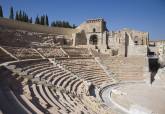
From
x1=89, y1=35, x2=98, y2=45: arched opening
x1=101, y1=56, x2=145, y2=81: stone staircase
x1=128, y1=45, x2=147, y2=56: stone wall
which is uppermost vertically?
x1=89, y1=35, x2=98, y2=45: arched opening

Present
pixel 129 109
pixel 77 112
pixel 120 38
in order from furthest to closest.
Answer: pixel 120 38
pixel 129 109
pixel 77 112

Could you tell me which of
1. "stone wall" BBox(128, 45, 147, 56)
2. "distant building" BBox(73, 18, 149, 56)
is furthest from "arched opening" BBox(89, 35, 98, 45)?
"stone wall" BBox(128, 45, 147, 56)

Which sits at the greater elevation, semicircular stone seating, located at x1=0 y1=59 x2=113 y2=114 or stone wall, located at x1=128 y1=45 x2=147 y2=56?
stone wall, located at x1=128 y1=45 x2=147 y2=56

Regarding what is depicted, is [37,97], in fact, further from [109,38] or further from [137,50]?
[109,38]

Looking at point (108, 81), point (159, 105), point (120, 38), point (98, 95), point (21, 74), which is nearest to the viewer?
point (21, 74)

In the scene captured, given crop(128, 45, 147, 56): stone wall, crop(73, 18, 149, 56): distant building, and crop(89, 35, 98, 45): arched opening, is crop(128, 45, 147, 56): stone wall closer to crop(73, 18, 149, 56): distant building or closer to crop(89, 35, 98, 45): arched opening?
crop(73, 18, 149, 56): distant building

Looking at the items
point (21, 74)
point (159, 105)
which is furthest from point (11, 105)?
point (159, 105)

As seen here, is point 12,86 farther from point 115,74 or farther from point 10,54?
point 115,74

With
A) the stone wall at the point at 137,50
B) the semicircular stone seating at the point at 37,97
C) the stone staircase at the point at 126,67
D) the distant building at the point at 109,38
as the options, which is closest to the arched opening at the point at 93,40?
the distant building at the point at 109,38

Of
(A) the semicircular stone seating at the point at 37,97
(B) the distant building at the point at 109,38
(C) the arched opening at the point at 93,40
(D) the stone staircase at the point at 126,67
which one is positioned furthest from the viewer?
(C) the arched opening at the point at 93,40

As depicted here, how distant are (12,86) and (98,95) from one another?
31.2 feet

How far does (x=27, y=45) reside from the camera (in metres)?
26.6

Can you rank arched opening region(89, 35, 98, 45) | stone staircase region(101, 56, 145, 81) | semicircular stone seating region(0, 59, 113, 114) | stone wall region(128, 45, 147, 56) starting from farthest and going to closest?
arched opening region(89, 35, 98, 45)
stone wall region(128, 45, 147, 56)
stone staircase region(101, 56, 145, 81)
semicircular stone seating region(0, 59, 113, 114)

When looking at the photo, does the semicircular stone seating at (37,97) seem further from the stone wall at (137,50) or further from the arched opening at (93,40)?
the arched opening at (93,40)
